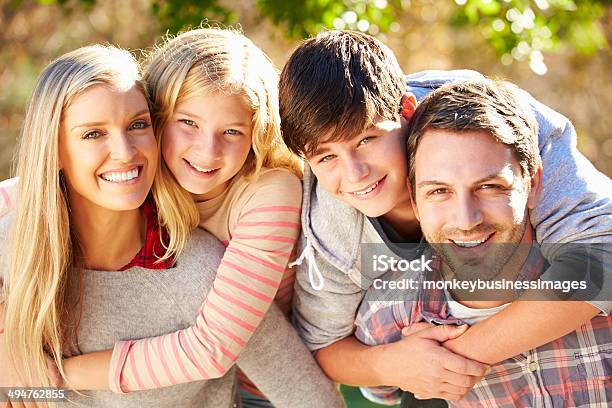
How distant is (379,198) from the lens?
2.38 meters

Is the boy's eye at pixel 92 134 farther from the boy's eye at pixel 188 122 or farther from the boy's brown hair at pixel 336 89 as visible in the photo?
the boy's brown hair at pixel 336 89

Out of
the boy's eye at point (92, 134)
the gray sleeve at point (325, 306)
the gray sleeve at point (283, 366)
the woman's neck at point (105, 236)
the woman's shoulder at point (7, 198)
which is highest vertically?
the boy's eye at point (92, 134)

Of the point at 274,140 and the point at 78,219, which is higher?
the point at 274,140

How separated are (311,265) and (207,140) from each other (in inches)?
19.5

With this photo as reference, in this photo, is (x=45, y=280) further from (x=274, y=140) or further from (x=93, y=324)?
(x=274, y=140)

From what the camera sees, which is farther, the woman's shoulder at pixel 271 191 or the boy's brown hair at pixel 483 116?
the woman's shoulder at pixel 271 191

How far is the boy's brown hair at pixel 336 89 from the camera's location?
7.63 ft

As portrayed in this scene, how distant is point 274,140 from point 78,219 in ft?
2.17

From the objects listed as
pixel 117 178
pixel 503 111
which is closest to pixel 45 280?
pixel 117 178

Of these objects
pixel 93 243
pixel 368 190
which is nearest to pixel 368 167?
pixel 368 190

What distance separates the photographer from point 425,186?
7.43ft

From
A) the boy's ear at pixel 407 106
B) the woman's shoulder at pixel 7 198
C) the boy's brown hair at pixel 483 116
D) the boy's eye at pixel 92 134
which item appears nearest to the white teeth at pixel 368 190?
the boy's brown hair at pixel 483 116

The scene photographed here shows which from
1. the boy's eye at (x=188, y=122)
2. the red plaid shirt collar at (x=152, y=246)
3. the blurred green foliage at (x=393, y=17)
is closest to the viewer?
the boy's eye at (x=188, y=122)

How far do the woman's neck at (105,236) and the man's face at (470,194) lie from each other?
94 cm
